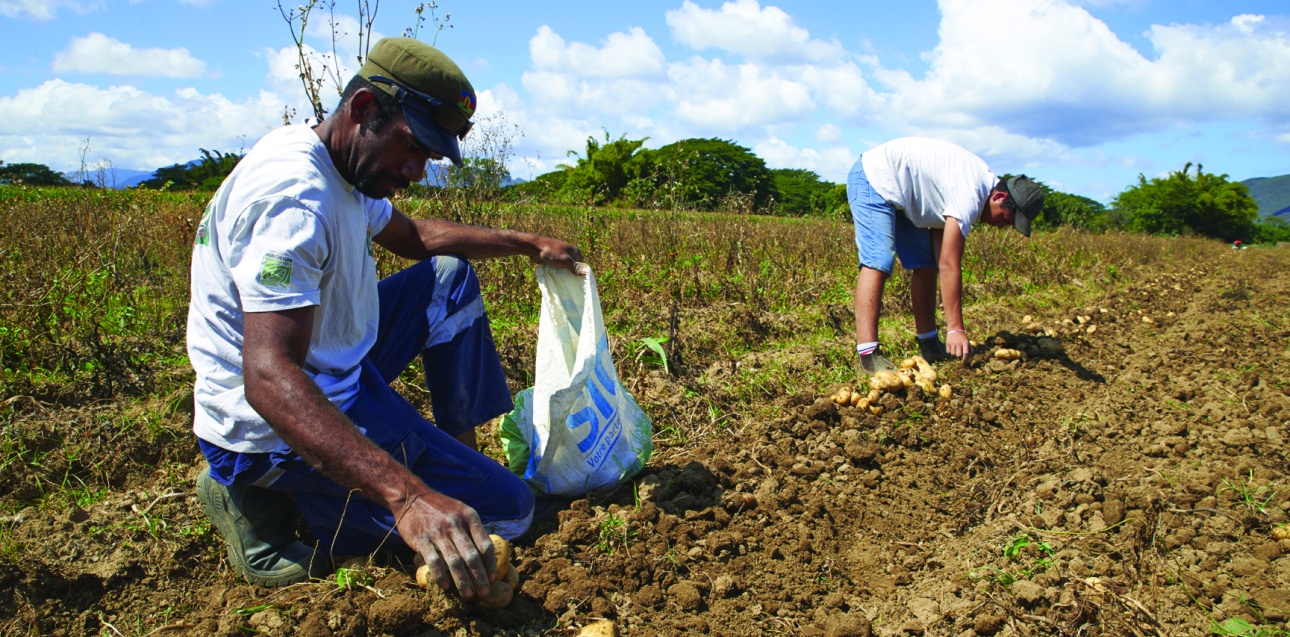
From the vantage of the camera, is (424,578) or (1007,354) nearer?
(424,578)

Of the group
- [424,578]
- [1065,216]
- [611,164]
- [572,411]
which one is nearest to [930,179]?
[572,411]

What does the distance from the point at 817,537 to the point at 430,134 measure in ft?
5.57

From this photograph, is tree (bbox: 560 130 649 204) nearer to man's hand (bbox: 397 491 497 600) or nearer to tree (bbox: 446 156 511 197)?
tree (bbox: 446 156 511 197)

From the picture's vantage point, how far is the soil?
6.46 ft

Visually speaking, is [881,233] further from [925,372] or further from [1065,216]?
[1065,216]

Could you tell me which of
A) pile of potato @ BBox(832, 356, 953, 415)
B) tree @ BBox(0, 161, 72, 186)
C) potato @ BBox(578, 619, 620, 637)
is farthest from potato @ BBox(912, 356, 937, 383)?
tree @ BBox(0, 161, 72, 186)

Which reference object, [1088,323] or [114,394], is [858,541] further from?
[1088,323]

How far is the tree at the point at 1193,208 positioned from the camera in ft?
96.8

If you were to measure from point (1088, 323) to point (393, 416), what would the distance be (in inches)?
217

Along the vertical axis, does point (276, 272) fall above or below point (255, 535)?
above

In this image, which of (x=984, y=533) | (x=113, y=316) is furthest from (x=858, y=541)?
(x=113, y=316)

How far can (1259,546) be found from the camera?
7.70 ft

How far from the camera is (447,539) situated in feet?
4.97

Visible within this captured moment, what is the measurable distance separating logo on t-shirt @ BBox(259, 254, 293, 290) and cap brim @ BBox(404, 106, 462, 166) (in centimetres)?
50
